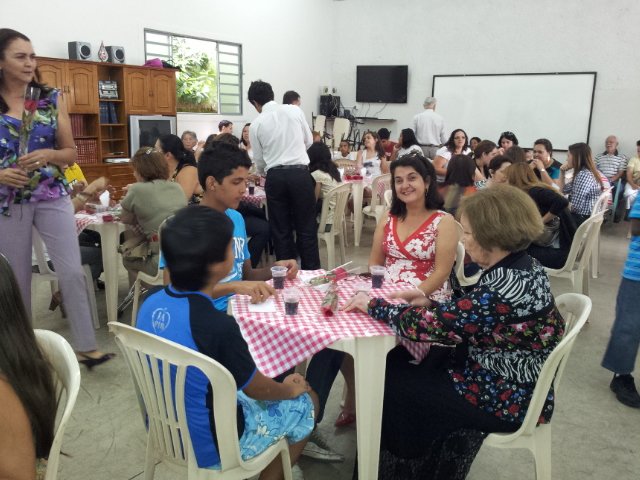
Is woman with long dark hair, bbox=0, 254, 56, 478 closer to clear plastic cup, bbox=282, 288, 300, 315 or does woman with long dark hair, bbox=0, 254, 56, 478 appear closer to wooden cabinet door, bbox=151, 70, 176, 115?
clear plastic cup, bbox=282, 288, 300, 315

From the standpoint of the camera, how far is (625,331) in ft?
9.07

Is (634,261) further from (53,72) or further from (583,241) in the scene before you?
(53,72)

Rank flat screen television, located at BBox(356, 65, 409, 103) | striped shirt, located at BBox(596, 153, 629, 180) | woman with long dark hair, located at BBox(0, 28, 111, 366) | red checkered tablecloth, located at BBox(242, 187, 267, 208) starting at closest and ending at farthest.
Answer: woman with long dark hair, located at BBox(0, 28, 111, 366), red checkered tablecloth, located at BBox(242, 187, 267, 208), striped shirt, located at BBox(596, 153, 629, 180), flat screen television, located at BBox(356, 65, 409, 103)

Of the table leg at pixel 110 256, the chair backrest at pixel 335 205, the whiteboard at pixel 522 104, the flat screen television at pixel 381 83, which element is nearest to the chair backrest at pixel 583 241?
the chair backrest at pixel 335 205

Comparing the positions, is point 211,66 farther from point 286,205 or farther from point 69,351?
point 69,351

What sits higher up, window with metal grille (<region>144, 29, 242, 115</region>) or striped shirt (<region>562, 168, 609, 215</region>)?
window with metal grille (<region>144, 29, 242, 115</region>)

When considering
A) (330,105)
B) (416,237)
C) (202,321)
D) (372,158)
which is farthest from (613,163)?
(202,321)

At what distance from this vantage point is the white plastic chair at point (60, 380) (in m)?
1.19

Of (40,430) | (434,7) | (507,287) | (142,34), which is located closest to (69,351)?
(40,430)

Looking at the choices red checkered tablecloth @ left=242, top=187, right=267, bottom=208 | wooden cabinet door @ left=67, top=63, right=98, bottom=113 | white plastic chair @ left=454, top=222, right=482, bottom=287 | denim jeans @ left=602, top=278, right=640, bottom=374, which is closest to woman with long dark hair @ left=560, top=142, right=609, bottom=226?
white plastic chair @ left=454, top=222, right=482, bottom=287

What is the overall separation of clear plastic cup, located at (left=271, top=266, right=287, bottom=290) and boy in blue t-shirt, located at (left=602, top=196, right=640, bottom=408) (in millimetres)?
1719

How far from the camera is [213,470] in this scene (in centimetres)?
151

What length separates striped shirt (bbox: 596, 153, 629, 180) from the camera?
853 centimetres

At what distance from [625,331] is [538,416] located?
53.2 inches
